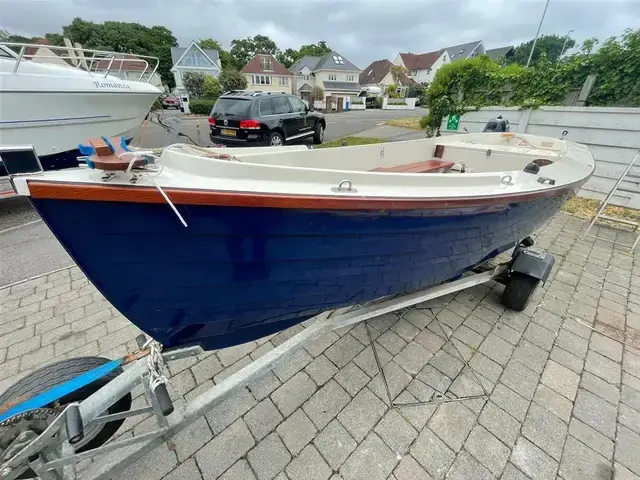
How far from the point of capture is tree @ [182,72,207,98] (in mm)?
26812

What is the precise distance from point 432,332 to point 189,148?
219 centimetres

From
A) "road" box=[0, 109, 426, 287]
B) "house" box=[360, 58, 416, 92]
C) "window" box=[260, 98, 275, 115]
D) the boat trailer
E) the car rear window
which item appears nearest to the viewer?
the boat trailer

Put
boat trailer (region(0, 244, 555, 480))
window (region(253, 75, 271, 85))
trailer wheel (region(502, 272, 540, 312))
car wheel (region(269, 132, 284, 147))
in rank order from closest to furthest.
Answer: boat trailer (region(0, 244, 555, 480))
trailer wheel (region(502, 272, 540, 312))
car wheel (region(269, 132, 284, 147))
window (region(253, 75, 271, 85))

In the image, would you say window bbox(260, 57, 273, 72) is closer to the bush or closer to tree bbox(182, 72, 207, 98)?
tree bbox(182, 72, 207, 98)

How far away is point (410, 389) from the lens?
6.12 ft

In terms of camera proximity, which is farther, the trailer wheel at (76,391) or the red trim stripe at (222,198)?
the trailer wheel at (76,391)

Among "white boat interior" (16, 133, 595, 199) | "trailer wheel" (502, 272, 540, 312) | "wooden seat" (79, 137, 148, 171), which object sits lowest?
"trailer wheel" (502, 272, 540, 312)

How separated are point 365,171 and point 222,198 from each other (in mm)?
1169

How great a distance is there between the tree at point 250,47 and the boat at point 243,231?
201ft

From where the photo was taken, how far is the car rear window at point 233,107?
6672 mm

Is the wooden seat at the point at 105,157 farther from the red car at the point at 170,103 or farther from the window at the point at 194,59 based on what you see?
the window at the point at 194,59

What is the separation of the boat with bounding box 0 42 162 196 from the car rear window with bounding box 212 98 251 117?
1806mm

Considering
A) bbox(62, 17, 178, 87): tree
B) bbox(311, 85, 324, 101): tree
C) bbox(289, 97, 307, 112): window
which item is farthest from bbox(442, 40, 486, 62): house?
bbox(289, 97, 307, 112): window

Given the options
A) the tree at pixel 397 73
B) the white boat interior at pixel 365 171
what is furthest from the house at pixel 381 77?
the white boat interior at pixel 365 171
